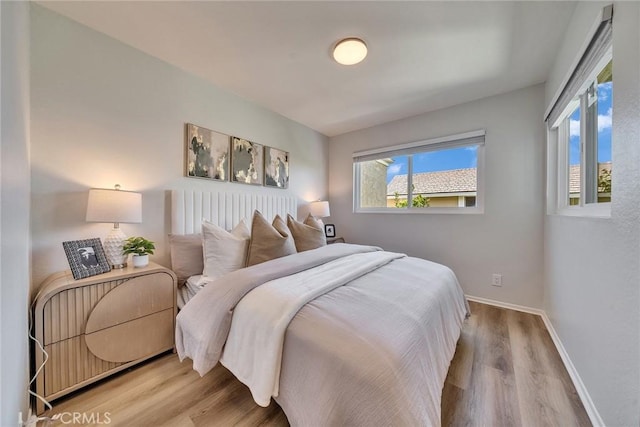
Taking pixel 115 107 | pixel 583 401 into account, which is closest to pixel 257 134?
pixel 115 107

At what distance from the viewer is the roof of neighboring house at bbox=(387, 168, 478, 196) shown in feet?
9.36

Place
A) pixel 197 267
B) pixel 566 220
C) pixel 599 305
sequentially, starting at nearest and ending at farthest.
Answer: pixel 599 305, pixel 566 220, pixel 197 267

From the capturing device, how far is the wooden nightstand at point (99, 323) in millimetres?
1258

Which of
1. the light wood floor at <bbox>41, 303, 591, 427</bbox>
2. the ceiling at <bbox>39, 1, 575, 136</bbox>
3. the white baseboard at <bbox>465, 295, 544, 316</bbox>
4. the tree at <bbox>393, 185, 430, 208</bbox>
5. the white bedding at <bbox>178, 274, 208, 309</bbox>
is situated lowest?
the light wood floor at <bbox>41, 303, 591, 427</bbox>

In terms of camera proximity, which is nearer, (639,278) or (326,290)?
(639,278)

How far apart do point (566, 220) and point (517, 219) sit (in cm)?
90

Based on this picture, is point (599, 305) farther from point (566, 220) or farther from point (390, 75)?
point (390, 75)

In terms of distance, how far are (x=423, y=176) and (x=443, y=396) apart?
99.2 inches

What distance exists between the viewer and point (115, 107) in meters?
1.82

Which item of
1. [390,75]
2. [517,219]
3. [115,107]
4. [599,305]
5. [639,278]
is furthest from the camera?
[517,219]

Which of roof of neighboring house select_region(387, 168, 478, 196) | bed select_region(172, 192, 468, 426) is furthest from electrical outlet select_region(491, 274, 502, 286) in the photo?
bed select_region(172, 192, 468, 426)

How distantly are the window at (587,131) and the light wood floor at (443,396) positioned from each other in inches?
43.1

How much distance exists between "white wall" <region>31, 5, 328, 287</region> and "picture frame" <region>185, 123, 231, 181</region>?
0.22ft

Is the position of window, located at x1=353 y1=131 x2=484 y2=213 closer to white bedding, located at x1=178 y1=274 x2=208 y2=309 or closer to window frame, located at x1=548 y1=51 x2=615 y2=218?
window frame, located at x1=548 y1=51 x2=615 y2=218
